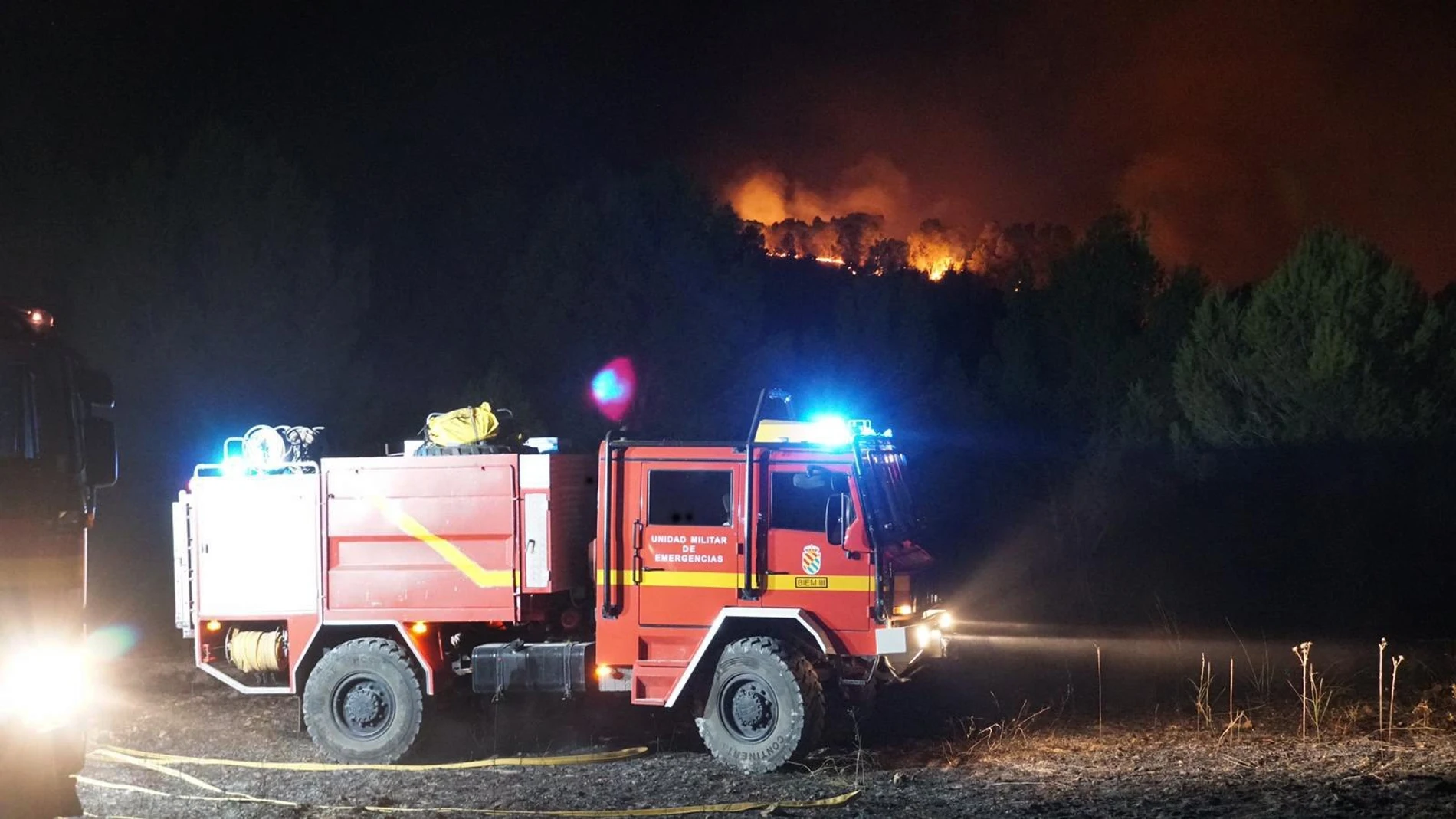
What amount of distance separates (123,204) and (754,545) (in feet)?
58.4

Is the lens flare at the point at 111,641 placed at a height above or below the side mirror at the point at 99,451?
below

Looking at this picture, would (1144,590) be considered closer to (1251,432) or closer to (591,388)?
(1251,432)

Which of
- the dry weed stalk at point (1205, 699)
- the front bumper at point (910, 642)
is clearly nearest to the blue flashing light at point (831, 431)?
the front bumper at point (910, 642)

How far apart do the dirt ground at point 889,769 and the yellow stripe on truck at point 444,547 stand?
139 cm

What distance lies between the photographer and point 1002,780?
31.2 feet

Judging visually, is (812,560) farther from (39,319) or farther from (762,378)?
(762,378)

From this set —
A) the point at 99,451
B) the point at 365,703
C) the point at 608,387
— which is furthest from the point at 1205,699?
the point at 608,387

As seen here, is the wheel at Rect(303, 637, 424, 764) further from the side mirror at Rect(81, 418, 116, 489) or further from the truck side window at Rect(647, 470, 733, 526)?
the side mirror at Rect(81, 418, 116, 489)

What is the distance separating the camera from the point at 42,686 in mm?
7410

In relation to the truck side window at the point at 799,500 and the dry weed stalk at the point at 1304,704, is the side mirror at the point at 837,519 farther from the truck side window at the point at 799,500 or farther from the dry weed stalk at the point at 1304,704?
the dry weed stalk at the point at 1304,704

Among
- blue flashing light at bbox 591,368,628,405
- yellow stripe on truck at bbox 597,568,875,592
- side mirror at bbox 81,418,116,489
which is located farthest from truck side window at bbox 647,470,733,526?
blue flashing light at bbox 591,368,628,405

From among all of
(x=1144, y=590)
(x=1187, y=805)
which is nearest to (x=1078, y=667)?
(x=1187, y=805)

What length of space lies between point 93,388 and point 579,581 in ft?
14.7

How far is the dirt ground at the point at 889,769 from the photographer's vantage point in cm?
860
